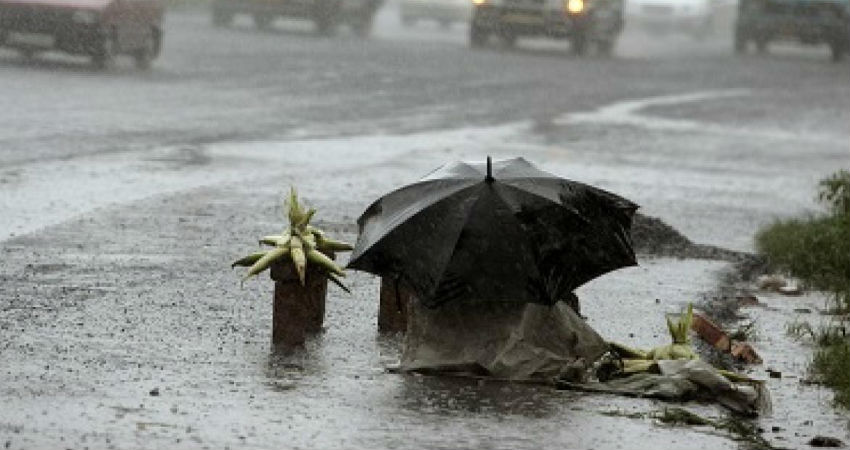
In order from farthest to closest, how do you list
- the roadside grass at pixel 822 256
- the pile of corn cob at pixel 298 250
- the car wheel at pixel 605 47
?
the car wheel at pixel 605 47 < the roadside grass at pixel 822 256 < the pile of corn cob at pixel 298 250

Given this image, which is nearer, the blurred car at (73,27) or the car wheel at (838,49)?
the blurred car at (73,27)

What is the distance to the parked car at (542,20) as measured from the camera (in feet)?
137

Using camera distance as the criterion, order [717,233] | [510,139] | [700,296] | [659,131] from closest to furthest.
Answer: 1. [700,296]
2. [717,233]
3. [510,139]
4. [659,131]

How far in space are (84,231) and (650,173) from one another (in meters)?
7.60

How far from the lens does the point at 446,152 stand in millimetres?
20156

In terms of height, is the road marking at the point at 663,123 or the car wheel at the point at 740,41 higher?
the road marking at the point at 663,123

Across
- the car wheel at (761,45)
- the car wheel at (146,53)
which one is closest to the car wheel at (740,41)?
the car wheel at (761,45)

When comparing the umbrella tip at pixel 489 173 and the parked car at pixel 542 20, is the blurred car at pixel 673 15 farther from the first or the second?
the umbrella tip at pixel 489 173

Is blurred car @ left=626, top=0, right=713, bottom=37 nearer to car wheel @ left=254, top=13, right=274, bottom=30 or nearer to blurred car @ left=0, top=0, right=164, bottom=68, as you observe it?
car wheel @ left=254, top=13, right=274, bottom=30

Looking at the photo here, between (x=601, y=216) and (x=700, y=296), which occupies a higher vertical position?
(x=601, y=216)

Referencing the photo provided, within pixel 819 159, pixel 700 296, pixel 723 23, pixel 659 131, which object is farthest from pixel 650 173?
pixel 723 23

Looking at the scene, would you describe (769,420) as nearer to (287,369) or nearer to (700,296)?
(287,369)

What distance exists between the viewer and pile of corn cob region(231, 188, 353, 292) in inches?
371

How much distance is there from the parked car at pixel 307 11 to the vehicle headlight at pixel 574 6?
4.45 meters
